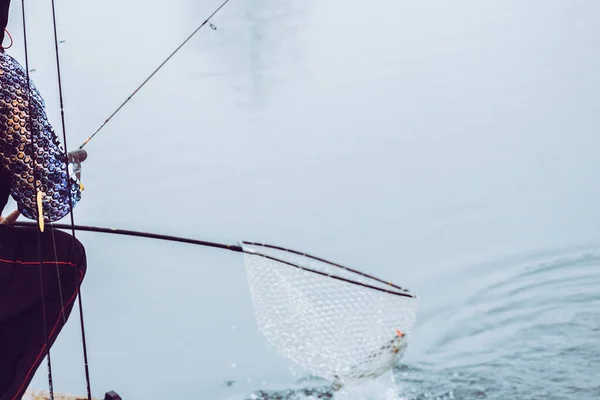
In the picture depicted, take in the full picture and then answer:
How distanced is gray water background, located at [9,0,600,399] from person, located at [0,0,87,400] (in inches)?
60.0

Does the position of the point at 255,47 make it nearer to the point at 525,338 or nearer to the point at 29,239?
the point at 525,338

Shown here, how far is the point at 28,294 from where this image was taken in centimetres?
243

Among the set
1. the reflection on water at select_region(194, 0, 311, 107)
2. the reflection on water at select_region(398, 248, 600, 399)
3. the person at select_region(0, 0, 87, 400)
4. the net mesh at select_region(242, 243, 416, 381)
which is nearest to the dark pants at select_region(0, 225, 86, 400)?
the person at select_region(0, 0, 87, 400)

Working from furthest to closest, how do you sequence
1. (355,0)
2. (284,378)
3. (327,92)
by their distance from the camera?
(355,0) → (327,92) → (284,378)

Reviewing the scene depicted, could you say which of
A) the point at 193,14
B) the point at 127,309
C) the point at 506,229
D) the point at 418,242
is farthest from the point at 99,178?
the point at 193,14

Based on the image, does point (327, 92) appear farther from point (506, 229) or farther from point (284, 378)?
point (284, 378)

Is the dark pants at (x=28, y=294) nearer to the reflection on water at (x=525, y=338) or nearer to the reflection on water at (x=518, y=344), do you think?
the reflection on water at (x=518, y=344)

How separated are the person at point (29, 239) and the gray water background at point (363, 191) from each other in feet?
5.00

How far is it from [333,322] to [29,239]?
1.51m

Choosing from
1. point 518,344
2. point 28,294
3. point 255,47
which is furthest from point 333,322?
point 255,47

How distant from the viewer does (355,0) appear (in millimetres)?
17016

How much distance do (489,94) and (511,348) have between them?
5617mm

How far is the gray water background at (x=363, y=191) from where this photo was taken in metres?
4.11

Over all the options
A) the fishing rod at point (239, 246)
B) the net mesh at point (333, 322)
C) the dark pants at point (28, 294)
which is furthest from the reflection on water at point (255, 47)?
the dark pants at point (28, 294)
